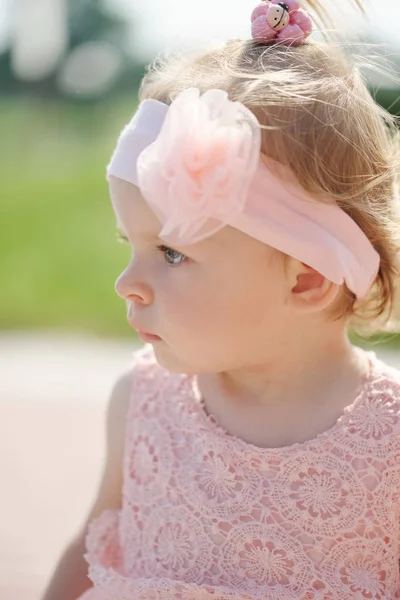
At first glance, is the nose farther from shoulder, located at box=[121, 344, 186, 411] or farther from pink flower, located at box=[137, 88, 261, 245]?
shoulder, located at box=[121, 344, 186, 411]

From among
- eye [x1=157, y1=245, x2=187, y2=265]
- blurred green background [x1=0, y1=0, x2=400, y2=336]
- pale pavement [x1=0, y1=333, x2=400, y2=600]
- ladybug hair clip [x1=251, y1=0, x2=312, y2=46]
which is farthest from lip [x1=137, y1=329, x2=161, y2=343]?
blurred green background [x1=0, y1=0, x2=400, y2=336]

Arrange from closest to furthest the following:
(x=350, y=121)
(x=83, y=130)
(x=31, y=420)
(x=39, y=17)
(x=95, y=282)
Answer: (x=350, y=121) → (x=31, y=420) → (x=95, y=282) → (x=83, y=130) → (x=39, y=17)

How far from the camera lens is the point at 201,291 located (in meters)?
1.31

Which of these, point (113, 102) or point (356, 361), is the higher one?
point (356, 361)

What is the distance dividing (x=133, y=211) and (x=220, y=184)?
0.17 metres

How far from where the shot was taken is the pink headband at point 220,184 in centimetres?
120

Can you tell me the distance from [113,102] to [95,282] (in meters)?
3.92

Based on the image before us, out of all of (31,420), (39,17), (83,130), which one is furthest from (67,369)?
(39,17)

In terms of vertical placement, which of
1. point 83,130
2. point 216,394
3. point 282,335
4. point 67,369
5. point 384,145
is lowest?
point 83,130

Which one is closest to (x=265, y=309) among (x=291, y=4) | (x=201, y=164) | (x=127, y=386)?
(x=201, y=164)

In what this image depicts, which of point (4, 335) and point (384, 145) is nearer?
point (384, 145)

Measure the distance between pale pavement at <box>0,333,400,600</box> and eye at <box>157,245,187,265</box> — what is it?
0.96 m

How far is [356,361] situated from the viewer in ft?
4.80

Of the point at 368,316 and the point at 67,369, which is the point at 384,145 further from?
the point at 67,369
